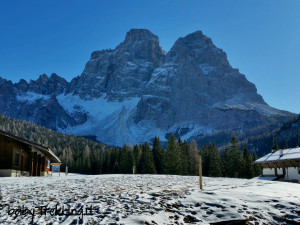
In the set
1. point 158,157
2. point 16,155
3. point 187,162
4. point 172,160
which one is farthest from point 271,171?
point 16,155

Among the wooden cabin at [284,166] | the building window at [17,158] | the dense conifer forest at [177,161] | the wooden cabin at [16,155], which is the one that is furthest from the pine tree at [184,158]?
the building window at [17,158]

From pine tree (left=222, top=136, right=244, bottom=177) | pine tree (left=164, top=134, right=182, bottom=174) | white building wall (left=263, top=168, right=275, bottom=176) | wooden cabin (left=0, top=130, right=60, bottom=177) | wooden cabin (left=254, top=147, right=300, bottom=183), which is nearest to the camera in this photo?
wooden cabin (left=0, top=130, right=60, bottom=177)

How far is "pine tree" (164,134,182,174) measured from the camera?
187 ft

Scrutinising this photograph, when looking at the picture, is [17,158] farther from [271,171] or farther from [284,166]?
[271,171]

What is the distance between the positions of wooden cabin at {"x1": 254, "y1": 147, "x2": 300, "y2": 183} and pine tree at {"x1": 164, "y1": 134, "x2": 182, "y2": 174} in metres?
16.8

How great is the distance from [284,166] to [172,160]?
22.3 meters

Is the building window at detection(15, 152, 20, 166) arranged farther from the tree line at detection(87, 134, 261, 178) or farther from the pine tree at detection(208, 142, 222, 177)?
the pine tree at detection(208, 142, 222, 177)

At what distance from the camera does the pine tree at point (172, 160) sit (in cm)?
5712

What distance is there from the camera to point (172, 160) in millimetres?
57688

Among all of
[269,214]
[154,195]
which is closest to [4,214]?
[154,195]

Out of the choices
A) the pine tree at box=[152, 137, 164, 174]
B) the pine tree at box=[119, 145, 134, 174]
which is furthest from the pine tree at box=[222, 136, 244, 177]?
the pine tree at box=[119, 145, 134, 174]

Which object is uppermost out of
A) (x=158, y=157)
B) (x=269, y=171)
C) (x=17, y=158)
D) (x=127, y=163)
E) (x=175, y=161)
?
(x=17, y=158)

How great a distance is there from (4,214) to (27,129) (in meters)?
161

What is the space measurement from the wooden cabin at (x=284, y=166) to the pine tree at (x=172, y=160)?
663 inches
